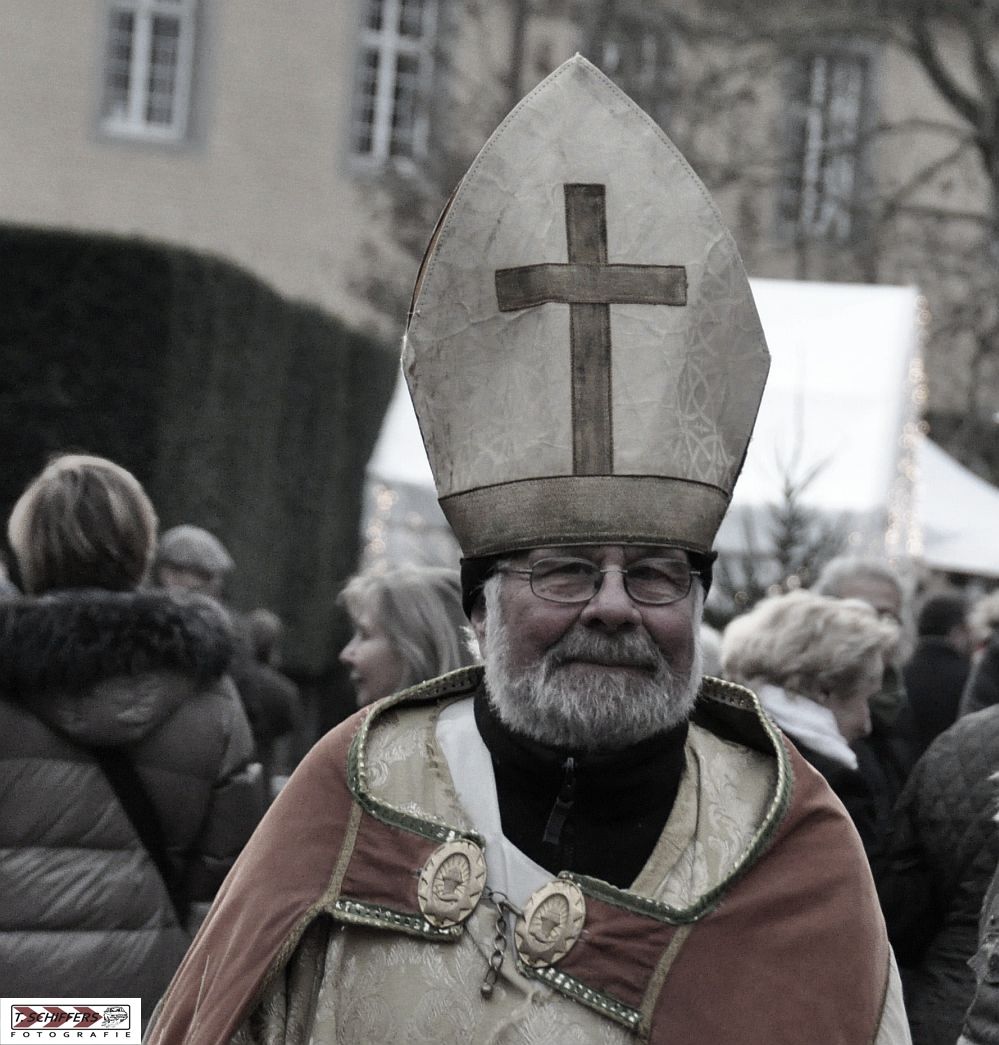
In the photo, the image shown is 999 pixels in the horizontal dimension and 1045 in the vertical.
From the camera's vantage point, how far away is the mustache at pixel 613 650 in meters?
2.83

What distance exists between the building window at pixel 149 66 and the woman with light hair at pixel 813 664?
19636mm

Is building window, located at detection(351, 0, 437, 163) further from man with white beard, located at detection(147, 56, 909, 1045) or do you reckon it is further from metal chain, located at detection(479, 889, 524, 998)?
metal chain, located at detection(479, 889, 524, 998)

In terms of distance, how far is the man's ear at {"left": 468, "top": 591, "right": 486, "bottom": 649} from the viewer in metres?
3.06

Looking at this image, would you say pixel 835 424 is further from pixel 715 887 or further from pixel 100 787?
pixel 715 887

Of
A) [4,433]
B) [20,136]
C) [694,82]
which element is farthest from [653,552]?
[20,136]

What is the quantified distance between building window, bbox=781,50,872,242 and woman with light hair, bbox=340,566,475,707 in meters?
15.0

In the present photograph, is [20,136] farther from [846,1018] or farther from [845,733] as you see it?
[846,1018]

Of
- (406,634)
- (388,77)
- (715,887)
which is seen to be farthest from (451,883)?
(388,77)

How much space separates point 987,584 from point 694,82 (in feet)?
17.7

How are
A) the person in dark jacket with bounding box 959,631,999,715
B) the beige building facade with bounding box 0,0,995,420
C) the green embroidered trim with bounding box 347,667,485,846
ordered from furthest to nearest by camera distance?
1. the beige building facade with bounding box 0,0,995,420
2. the person in dark jacket with bounding box 959,631,999,715
3. the green embroidered trim with bounding box 347,667,485,846

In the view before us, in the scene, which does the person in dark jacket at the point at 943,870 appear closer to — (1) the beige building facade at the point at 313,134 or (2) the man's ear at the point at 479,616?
(2) the man's ear at the point at 479,616

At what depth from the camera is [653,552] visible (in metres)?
2.90

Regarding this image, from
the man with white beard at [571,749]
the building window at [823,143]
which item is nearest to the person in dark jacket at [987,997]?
the man with white beard at [571,749]

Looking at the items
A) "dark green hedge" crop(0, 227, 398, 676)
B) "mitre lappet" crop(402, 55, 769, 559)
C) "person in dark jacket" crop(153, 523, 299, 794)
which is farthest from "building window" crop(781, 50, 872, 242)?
"mitre lappet" crop(402, 55, 769, 559)
